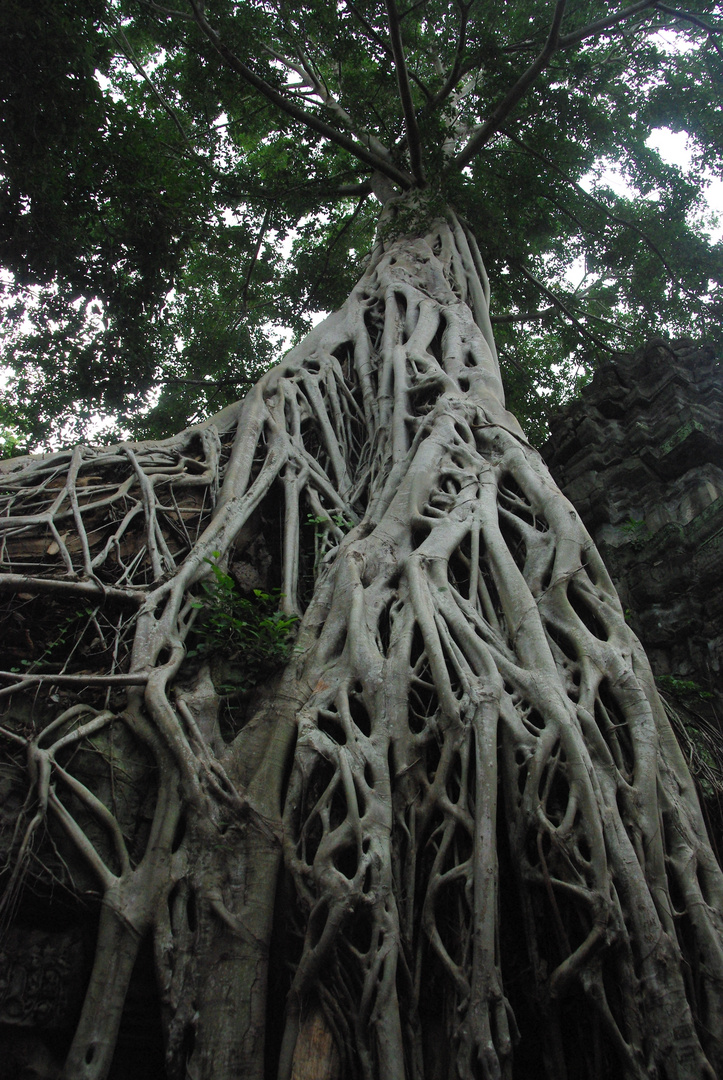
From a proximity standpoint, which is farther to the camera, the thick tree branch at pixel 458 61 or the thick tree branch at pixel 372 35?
the thick tree branch at pixel 372 35

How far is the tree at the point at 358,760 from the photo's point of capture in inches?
78.4

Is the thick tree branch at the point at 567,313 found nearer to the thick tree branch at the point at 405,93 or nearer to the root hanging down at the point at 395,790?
the thick tree branch at the point at 405,93

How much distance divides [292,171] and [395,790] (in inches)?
269

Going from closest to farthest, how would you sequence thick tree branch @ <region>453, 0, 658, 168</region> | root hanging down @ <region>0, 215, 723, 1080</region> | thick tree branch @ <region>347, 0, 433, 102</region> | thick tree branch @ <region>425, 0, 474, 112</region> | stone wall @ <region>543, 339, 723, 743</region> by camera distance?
root hanging down @ <region>0, 215, 723, 1080</region>, stone wall @ <region>543, 339, 723, 743</region>, thick tree branch @ <region>453, 0, 658, 168</region>, thick tree branch @ <region>425, 0, 474, 112</region>, thick tree branch @ <region>347, 0, 433, 102</region>

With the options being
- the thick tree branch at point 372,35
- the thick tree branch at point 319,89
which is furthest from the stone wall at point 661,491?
the thick tree branch at point 319,89

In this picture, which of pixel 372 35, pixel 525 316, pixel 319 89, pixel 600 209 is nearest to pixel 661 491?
pixel 525 316

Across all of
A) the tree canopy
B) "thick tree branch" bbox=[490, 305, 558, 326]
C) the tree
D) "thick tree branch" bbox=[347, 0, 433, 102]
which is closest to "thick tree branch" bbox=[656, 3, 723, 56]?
the tree canopy

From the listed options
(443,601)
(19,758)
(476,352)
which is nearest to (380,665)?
(443,601)

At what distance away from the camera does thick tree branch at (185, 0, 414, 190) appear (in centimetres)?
543

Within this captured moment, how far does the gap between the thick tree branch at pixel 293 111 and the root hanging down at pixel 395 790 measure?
3.99 m

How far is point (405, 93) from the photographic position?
5211 mm

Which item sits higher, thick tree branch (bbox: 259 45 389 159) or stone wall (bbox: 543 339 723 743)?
thick tree branch (bbox: 259 45 389 159)

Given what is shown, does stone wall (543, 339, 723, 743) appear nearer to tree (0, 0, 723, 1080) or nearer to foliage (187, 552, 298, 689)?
tree (0, 0, 723, 1080)

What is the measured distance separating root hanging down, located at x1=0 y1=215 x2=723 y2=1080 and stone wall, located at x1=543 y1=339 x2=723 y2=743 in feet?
3.96
